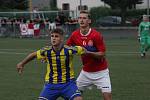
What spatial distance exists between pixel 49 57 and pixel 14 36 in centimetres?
3723

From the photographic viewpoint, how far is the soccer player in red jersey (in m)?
9.23

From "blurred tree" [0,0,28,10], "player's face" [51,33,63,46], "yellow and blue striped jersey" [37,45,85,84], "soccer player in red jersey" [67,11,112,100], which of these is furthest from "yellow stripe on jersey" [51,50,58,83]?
"blurred tree" [0,0,28,10]

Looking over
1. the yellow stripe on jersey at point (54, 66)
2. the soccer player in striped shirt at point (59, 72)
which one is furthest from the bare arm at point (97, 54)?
the yellow stripe on jersey at point (54, 66)

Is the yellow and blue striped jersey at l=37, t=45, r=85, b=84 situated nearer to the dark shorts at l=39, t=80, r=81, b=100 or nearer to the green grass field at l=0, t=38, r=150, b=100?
the dark shorts at l=39, t=80, r=81, b=100

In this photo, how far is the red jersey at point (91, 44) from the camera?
9289 millimetres

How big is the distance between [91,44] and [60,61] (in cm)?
112

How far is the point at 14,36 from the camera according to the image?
45.3 m

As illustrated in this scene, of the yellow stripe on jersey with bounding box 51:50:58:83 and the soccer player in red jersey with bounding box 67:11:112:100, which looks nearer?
the yellow stripe on jersey with bounding box 51:50:58:83

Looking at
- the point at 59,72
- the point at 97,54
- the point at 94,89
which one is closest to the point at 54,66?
the point at 59,72

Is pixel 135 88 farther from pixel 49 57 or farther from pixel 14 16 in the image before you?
pixel 14 16

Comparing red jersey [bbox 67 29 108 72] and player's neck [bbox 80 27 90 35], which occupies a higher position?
player's neck [bbox 80 27 90 35]

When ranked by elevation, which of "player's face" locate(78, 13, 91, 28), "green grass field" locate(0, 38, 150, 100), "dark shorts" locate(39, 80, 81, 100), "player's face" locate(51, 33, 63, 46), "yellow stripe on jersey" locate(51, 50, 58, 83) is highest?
"player's face" locate(78, 13, 91, 28)

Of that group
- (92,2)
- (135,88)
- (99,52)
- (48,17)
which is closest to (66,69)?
(99,52)

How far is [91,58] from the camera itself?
9430mm
